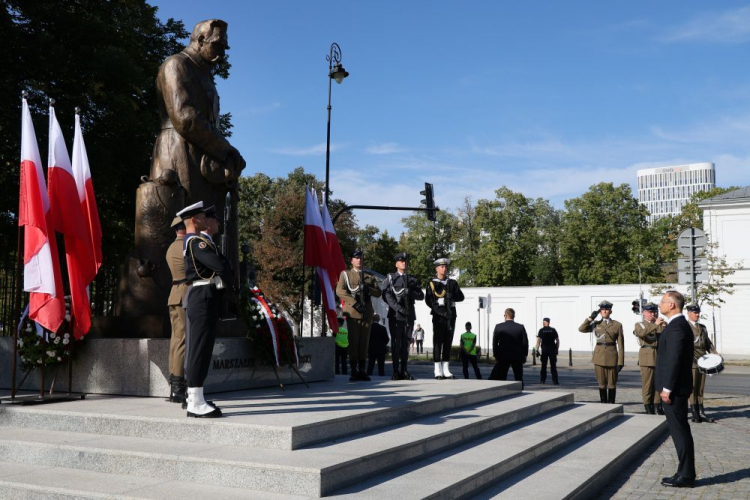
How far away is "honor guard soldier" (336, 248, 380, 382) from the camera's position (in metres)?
10.7

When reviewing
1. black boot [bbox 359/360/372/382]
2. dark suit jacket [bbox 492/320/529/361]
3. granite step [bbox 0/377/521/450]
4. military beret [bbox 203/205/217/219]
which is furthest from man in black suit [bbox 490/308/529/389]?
military beret [bbox 203/205/217/219]

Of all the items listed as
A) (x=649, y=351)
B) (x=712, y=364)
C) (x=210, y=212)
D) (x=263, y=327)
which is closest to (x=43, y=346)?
(x=263, y=327)

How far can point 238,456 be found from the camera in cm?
531

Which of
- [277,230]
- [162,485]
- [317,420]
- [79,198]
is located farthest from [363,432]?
[277,230]

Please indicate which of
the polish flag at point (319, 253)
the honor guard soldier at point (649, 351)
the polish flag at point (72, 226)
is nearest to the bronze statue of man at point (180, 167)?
the polish flag at point (72, 226)

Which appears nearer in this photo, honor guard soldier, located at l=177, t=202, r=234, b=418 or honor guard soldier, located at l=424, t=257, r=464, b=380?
honor guard soldier, located at l=177, t=202, r=234, b=418

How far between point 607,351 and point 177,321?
860 cm

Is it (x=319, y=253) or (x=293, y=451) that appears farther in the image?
(x=319, y=253)

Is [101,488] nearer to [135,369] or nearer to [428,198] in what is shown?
[135,369]

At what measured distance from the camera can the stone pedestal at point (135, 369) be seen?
7.76m

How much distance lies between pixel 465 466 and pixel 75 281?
4589 mm

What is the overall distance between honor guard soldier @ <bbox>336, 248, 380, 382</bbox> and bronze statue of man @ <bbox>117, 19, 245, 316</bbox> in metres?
2.10

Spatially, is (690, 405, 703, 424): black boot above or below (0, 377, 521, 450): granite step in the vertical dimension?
below

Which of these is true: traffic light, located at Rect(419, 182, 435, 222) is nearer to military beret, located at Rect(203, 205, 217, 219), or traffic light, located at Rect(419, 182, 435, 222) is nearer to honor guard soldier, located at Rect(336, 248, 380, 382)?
honor guard soldier, located at Rect(336, 248, 380, 382)
